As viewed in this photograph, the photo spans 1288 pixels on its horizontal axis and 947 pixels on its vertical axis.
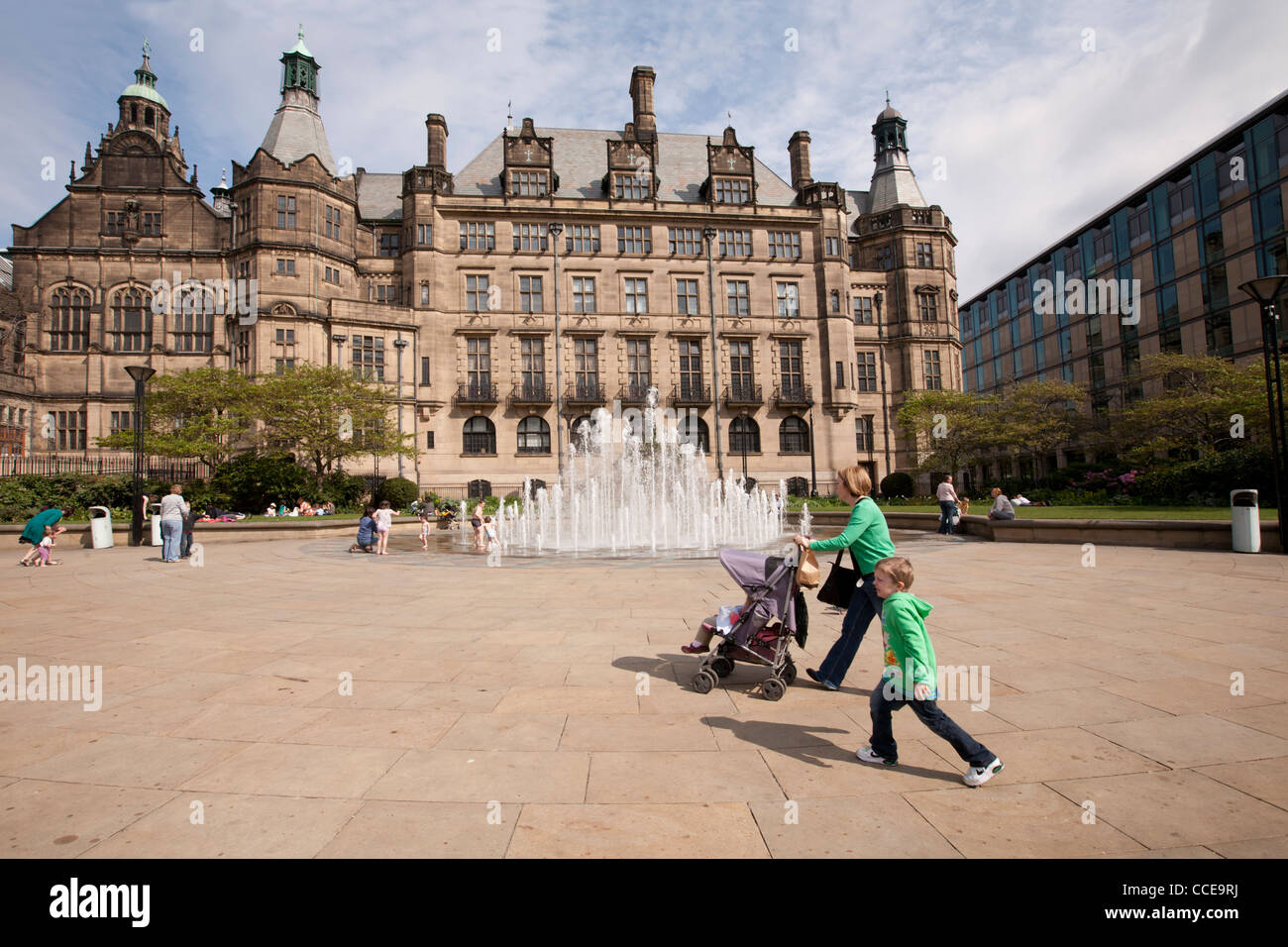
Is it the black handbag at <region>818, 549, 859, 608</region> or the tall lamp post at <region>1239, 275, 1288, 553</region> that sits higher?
the tall lamp post at <region>1239, 275, 1288, 553</region>

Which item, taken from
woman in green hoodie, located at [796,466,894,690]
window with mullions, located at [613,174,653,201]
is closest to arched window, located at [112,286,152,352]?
window with mullions, located at [613,174,653,201]

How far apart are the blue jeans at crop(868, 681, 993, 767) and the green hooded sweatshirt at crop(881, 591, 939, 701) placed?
59mm

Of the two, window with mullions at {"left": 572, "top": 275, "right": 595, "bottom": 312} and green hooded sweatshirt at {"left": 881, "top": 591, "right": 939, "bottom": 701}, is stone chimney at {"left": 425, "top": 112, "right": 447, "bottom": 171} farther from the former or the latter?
green hooded sweatshirt at {"left": 881, "top": 591, "right": 939, "bottom": 701}

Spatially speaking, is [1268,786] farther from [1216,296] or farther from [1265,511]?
[1216,296]

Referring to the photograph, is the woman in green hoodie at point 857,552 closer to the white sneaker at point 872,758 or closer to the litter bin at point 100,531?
the white sneaker at point 872,758

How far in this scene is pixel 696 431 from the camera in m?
42.7

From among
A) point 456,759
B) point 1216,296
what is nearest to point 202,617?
point 456,759

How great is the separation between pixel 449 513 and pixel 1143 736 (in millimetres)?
27689

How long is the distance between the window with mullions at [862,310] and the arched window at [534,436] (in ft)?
80.8

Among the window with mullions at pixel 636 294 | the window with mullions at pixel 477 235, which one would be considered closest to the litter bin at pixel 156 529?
the window with mullions at pixel 477 235

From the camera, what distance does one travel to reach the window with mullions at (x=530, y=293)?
138 ft

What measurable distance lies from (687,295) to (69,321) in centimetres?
3849

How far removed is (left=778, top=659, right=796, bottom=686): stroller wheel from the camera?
→ 5070 millimetres
